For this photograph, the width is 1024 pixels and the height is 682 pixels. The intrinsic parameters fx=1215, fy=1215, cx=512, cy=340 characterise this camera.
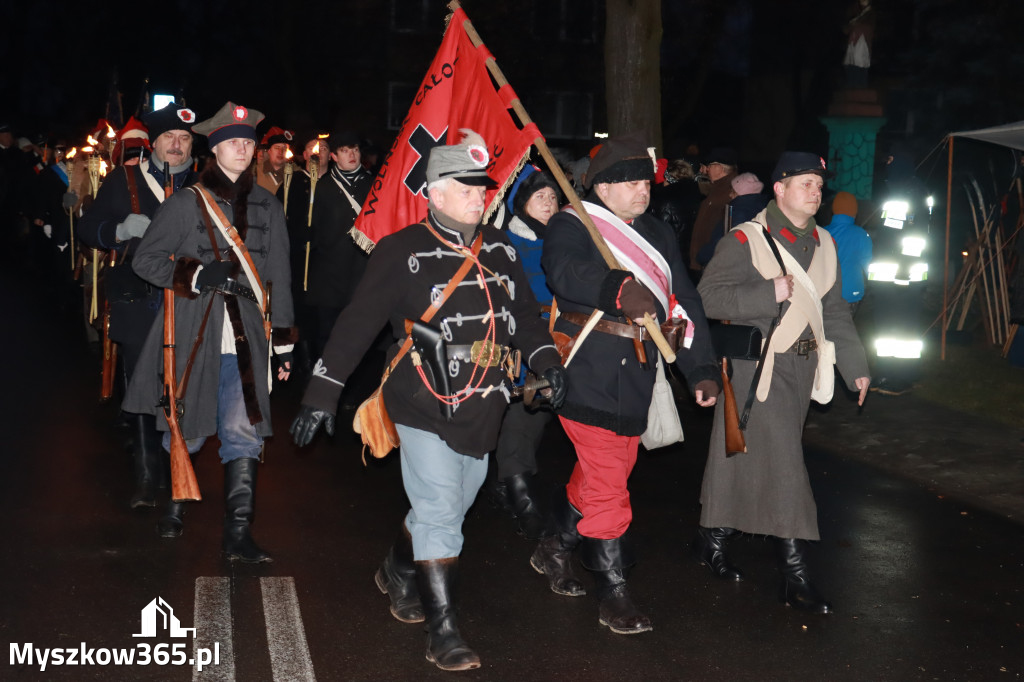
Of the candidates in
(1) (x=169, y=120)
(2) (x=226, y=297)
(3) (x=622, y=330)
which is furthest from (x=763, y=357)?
(1) (x=169, y=120)

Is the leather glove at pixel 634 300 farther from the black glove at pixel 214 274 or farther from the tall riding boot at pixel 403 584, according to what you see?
the black glove at pixel 214 274

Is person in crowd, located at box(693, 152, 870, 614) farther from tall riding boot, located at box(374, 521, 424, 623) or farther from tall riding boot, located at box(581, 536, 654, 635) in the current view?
tall riding boot, located at box(374, 521, 424, 623)

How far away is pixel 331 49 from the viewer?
31625mm

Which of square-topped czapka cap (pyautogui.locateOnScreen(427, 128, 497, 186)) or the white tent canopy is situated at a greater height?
the white tent canopy

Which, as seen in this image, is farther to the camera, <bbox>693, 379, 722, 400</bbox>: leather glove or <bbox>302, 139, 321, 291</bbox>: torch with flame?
<bbox>302, 139, 321, 291</bbox>: torch with flame

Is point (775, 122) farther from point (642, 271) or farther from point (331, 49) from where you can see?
point (642, 271)

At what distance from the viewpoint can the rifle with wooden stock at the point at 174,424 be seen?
6066mm

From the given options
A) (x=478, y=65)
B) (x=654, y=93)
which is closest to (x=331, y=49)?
(x=654, y=93)

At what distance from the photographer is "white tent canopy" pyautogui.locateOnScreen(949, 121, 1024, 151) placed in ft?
35.6

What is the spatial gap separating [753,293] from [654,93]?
8.35 meters

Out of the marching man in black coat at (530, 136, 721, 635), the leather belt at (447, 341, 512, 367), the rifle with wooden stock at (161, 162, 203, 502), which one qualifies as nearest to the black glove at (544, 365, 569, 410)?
the leather belt at (447, 341, 512, 367)

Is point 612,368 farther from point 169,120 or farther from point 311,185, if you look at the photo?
point 311,185

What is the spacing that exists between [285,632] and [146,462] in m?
2.32

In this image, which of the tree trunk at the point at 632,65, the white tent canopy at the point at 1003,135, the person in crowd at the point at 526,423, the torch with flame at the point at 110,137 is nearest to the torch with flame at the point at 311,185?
the torch with flame at the point at 110,137
